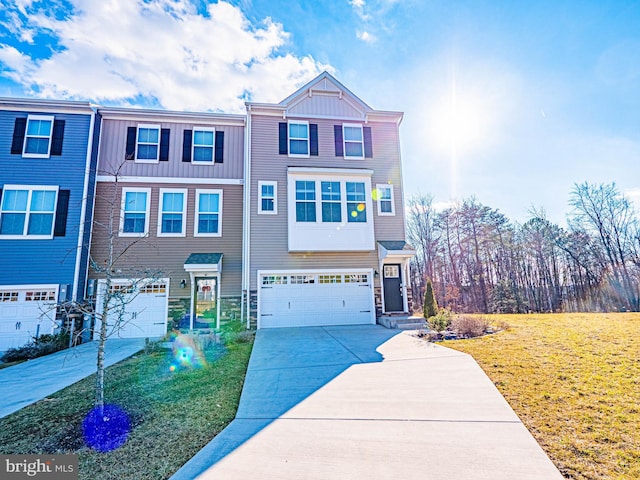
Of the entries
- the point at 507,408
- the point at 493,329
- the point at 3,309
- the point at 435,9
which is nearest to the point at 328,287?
the point at 493,329

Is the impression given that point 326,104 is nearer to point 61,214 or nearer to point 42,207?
point 61,214

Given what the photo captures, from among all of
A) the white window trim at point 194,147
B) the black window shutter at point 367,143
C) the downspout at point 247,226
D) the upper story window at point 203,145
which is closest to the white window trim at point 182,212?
the white window trim at point 194,147

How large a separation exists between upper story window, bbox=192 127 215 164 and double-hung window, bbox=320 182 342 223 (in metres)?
4.90

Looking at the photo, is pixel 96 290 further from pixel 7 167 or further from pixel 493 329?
pixel 493 329

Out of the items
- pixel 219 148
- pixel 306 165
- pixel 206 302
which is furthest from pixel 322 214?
pixel 206 302

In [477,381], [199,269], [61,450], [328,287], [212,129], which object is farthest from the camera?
[212,129]

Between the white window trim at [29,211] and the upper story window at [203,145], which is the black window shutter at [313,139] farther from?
the white window trim at [29,211]

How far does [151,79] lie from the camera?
10.1 m

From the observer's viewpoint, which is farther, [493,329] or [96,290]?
[96,290]

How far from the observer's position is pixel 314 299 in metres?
12.0

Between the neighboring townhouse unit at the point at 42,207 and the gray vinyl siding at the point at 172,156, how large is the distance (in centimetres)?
48

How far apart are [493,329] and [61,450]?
33.4 ft

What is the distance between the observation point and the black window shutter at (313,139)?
42.7ft

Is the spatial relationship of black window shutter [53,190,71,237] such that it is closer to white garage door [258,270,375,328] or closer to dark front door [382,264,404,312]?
white garage door [258,270,375,328]
